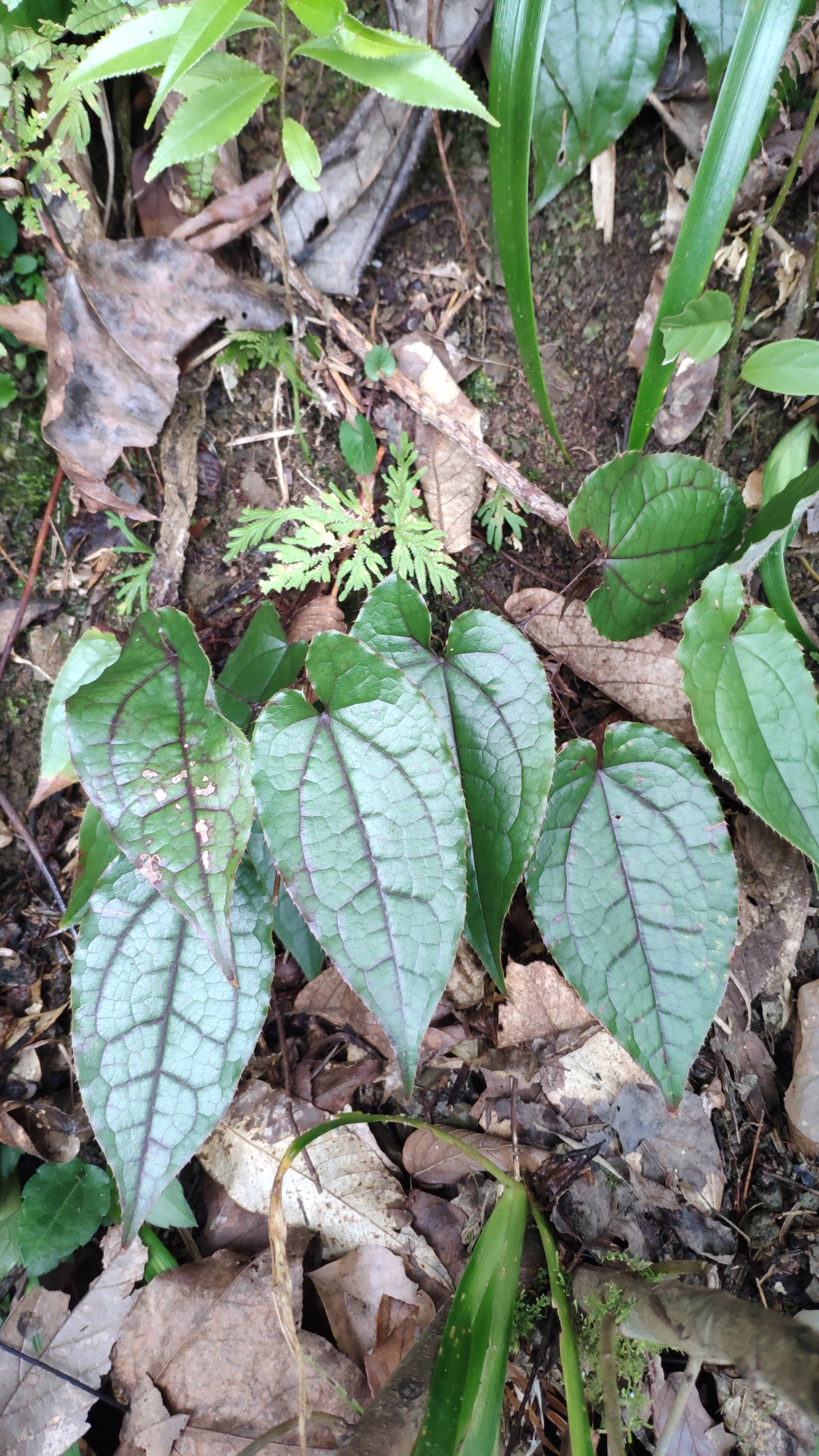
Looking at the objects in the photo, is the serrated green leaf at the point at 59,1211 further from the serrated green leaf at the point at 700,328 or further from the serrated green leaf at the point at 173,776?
the serrated green leaf at the point at 700,328

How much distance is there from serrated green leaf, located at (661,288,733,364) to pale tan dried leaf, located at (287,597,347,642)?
87 centimetres

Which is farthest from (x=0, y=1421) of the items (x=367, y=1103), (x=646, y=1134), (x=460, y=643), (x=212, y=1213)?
(x=460, y=643)

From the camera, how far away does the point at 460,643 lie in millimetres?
1465

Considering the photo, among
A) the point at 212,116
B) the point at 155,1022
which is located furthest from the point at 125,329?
the point at 155,1022

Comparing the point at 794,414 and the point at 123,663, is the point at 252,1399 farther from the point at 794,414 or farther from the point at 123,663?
the point at 794,414

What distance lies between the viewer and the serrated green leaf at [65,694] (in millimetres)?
1626

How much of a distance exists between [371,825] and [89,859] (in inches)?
27.6

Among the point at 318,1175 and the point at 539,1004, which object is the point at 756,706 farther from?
the point at 318,1175

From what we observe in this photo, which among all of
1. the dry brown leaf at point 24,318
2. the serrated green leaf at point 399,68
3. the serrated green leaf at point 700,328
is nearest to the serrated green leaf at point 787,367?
the serrated green leaf at point 700,328

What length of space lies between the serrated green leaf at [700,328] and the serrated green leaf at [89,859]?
150 cm

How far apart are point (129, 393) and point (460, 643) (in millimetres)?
1068

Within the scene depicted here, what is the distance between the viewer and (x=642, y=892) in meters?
1.39

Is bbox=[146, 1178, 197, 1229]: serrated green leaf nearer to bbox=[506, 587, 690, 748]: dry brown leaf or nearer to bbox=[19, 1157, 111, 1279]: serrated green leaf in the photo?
bbox=[19, 1157, 111, 1279]: serrated green leaf

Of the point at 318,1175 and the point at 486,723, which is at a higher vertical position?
the point at 486,723
